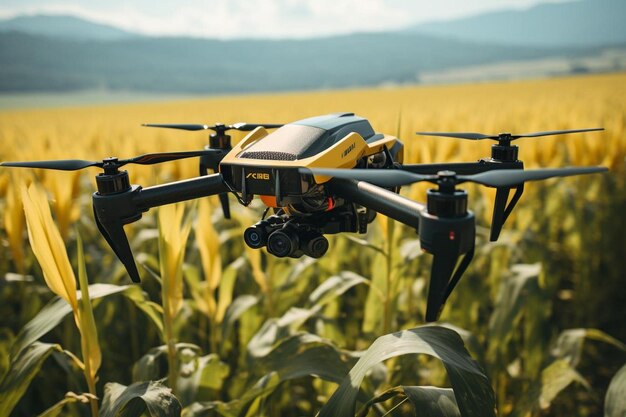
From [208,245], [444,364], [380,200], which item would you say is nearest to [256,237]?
[380,200]

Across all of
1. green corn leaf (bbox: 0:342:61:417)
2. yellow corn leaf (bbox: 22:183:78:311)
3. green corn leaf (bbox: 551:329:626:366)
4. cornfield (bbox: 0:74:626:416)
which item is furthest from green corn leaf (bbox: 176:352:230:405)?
green corn leaf (bbox: 551:329:626:366)

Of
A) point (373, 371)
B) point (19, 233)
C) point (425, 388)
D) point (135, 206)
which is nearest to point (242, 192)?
point (135, 206)

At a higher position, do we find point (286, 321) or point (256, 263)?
point (256, 263)

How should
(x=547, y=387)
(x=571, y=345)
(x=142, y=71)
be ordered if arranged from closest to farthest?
(x=547, y=387)
(x=571, y=345)
(x=142, y=71)

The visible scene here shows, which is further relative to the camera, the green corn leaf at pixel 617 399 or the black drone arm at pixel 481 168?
the green corn leaf at pixel 617 399

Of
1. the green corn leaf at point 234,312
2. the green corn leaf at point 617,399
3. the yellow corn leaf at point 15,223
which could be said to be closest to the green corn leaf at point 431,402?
the green corn leaf at point 617,399

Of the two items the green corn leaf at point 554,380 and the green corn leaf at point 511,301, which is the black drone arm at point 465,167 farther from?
the green corn leaf at point 511,301

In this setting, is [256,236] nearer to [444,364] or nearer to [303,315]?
[444,364]

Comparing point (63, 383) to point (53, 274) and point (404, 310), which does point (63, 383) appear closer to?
point (53, 274)
